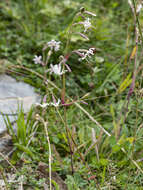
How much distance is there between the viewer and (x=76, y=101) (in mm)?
1228

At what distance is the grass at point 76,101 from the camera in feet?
4.34

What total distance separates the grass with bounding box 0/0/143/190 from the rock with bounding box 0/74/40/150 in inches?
3.1

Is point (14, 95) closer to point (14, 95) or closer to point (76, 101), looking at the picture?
point (14, 95)

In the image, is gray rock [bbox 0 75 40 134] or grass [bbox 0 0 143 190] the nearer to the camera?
grass [bbox 0 0 143 190]

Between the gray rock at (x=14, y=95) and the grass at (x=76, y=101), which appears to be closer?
the grass at (x=76, y=101)

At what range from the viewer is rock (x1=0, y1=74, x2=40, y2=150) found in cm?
173

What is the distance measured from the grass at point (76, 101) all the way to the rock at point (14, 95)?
0.26 feet

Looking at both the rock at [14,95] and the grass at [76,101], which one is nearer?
the grass at [76,101]

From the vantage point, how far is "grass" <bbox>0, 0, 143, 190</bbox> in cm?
132

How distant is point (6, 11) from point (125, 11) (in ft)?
5.05

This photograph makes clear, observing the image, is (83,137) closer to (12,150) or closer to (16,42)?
(12,150)

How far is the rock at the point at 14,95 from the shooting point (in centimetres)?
173

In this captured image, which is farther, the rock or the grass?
the rock

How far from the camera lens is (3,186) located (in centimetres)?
127
